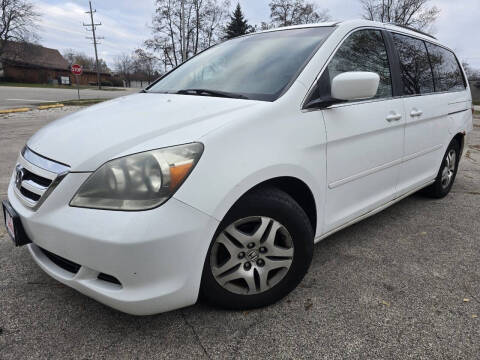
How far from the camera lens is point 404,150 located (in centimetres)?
270

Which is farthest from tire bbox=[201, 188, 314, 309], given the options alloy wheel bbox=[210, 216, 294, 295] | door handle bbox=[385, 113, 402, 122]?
door handle bbox=[385, 113, 402, 122]

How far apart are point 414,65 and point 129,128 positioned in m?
2.49

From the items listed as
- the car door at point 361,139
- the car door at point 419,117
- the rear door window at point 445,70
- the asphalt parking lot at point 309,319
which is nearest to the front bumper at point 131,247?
the asphalt parking lot at point 309,319

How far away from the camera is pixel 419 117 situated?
2.83 m

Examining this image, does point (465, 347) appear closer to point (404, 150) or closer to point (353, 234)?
point (353, 234)

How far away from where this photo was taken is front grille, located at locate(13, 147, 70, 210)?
157 centimetres

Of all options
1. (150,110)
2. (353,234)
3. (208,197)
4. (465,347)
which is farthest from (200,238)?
(353,234)

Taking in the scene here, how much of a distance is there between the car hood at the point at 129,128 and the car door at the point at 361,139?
62 centimetres

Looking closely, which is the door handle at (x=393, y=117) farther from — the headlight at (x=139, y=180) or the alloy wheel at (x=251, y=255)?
the headlight at (x=139, y=180)

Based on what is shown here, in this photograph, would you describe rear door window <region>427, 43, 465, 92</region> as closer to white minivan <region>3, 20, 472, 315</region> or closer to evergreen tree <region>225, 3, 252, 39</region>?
white minivan <region>3, 20, 472, 315</region>

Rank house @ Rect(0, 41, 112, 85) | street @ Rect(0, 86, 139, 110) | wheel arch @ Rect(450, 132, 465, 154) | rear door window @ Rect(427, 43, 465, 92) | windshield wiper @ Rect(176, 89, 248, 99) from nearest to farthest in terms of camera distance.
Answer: windshield wiper @ Rect(176, 89, 248, 99) → rear door window @ Rect(427, 43, 465, 92) → wheel arch @ Rect(450, 132, 465, 154) → street @ Rect(0, 86, 139, 110) → house @ Rect(0, 41, 112, 85)

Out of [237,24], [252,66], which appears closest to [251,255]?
[252,66]

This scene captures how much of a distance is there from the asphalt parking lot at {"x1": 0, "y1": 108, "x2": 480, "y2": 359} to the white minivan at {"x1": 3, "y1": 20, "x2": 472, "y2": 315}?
171 mm

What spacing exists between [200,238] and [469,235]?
2456 millimetres
